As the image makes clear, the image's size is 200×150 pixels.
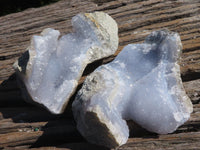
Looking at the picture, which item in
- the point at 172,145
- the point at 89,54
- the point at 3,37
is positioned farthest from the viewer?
the point at 3,37

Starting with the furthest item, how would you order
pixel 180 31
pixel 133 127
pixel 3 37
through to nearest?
pixel 3 37, pixel 180 31, pixel 133 127

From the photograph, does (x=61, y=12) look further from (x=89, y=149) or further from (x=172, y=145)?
(x=172, y=145)

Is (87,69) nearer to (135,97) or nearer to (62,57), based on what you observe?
(62,57)

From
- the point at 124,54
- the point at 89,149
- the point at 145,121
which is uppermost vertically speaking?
the point at 124,54

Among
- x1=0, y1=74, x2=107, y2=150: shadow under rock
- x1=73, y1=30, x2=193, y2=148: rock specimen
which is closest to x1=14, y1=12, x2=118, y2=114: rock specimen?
x1=0, y1=74, x2=107, y2=150: shadow under rock

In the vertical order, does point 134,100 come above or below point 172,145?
above

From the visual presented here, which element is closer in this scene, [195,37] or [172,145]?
[172,145]

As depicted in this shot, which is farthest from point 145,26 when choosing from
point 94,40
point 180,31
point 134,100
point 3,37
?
point 3,37
